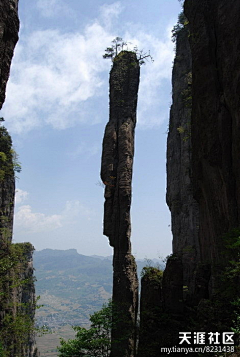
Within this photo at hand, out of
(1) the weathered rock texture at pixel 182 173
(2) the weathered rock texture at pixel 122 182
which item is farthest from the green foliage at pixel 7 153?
(1) the weathered rock texture at pixel 182 173

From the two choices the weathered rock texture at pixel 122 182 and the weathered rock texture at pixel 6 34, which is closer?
the weathered rock texture at pixel 6 34

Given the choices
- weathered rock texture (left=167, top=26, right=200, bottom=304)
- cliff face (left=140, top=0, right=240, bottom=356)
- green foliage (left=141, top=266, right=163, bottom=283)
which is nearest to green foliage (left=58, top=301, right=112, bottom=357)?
cliff face (left=140, top=0, right=240, bottom=356)

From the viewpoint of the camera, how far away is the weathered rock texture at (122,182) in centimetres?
2416

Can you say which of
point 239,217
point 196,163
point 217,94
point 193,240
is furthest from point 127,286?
point 217,94

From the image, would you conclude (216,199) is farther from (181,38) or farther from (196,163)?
(181,38)

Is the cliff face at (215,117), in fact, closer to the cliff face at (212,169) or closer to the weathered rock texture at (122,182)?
the cliff face at (212,169)

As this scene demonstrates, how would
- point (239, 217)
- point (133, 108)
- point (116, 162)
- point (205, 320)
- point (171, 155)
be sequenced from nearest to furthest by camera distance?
point (205, 320), point (239, 217), point (116, 162), point (133, 108), point (171, 155)

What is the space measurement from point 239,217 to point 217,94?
5787mm

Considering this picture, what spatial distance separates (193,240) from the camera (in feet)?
104

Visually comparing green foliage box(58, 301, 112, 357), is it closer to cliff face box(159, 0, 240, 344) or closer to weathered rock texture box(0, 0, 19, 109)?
cliff face box(159, 0, 240, 344)

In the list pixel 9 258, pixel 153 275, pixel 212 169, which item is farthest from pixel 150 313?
pixel 9 258

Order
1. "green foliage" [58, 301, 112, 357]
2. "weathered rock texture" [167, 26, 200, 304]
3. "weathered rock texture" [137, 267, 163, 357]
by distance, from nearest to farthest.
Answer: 1. "weathered rock texture" [137, 267, 163, 357]
2. "green foliage" [58, 301, 112, 357]
3. "weathered rock texture" [167, 26, 200, 304]

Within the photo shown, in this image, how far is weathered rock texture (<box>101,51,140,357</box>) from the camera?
24159 mm

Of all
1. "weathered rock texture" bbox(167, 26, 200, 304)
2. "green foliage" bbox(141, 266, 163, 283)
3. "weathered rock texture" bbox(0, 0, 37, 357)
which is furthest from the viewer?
"weathered rock texture" bbox(167, 26, 200, 304)
